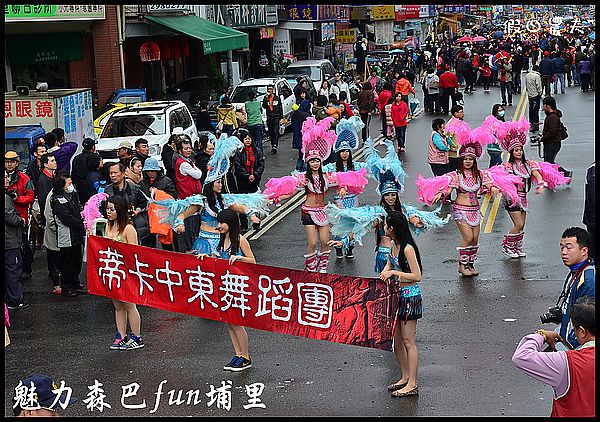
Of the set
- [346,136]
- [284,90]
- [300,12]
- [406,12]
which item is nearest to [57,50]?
[284,90]

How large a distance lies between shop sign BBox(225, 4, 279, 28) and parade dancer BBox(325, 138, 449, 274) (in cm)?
2798

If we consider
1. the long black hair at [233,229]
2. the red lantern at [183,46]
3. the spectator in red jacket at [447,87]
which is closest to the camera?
the long black hair at [233,229]

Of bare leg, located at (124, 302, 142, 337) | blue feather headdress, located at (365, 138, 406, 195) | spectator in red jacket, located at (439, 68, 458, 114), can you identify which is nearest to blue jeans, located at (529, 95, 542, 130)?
spectator in red jacket, located at (439, 68, 458, 114)

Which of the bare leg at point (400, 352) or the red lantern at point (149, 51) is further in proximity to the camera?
the red lantern at point (149, 51)

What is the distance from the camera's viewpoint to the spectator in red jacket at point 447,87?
106 ft

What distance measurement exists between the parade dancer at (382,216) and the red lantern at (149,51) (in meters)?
21.3

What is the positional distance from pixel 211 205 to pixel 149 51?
2124 centimetres

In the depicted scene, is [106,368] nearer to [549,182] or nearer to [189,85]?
[549,182]

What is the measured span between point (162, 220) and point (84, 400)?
2833mm

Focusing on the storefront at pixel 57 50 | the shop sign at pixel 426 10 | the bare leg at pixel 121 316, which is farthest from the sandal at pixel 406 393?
the shop sign at pixel 426 10

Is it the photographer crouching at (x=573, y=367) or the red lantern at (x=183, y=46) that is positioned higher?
the red lantern at (x=183, y=46)

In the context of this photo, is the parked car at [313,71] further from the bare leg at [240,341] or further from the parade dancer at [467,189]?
the bare leg at [240,341]

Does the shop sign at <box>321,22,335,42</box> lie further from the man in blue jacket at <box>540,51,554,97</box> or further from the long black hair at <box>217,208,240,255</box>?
the long black hair at <box>217,208,240,255</box>

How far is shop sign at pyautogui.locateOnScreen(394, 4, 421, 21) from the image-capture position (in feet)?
193
